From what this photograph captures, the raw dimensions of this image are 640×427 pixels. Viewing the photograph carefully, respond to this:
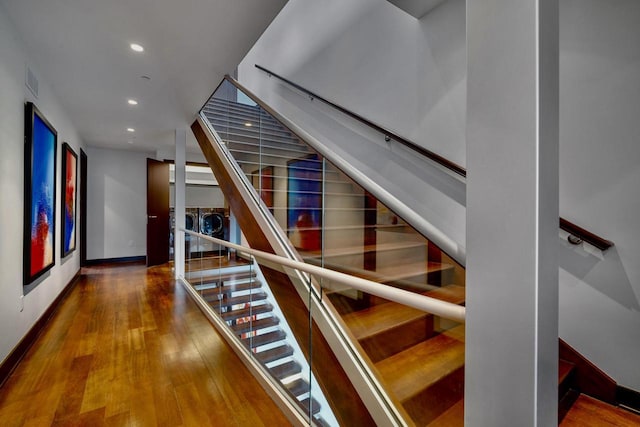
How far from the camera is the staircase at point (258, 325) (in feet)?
5.36

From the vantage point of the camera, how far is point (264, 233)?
244 centimetres

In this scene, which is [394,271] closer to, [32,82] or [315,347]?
[315,347]

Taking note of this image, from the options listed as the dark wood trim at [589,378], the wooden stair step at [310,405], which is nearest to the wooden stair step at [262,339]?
the wooden stair step at [310,405]

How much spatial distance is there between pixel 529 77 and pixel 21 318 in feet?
11.2

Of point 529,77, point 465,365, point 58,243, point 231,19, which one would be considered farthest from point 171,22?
point 58,243

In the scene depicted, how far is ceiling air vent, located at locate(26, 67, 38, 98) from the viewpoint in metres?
2.52

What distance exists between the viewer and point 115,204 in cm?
655

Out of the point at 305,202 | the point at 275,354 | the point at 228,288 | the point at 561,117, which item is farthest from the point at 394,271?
the point at 228,288

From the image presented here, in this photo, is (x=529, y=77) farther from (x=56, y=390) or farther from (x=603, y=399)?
(x=56, y=390)

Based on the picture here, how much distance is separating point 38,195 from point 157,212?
140 inches

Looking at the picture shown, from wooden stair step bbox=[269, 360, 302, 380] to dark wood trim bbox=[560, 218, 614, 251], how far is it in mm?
1607

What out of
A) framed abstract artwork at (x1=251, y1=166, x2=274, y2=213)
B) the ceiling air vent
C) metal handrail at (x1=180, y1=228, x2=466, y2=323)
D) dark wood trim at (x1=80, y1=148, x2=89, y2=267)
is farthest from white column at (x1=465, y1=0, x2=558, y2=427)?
dark wood trim at (x1=80, y1=148, x2=89, y2=267)

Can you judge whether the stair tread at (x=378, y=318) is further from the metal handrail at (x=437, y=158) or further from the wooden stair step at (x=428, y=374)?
the metal handrail at (x=437, y=158)

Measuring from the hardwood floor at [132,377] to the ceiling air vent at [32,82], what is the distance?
2.15 metres
